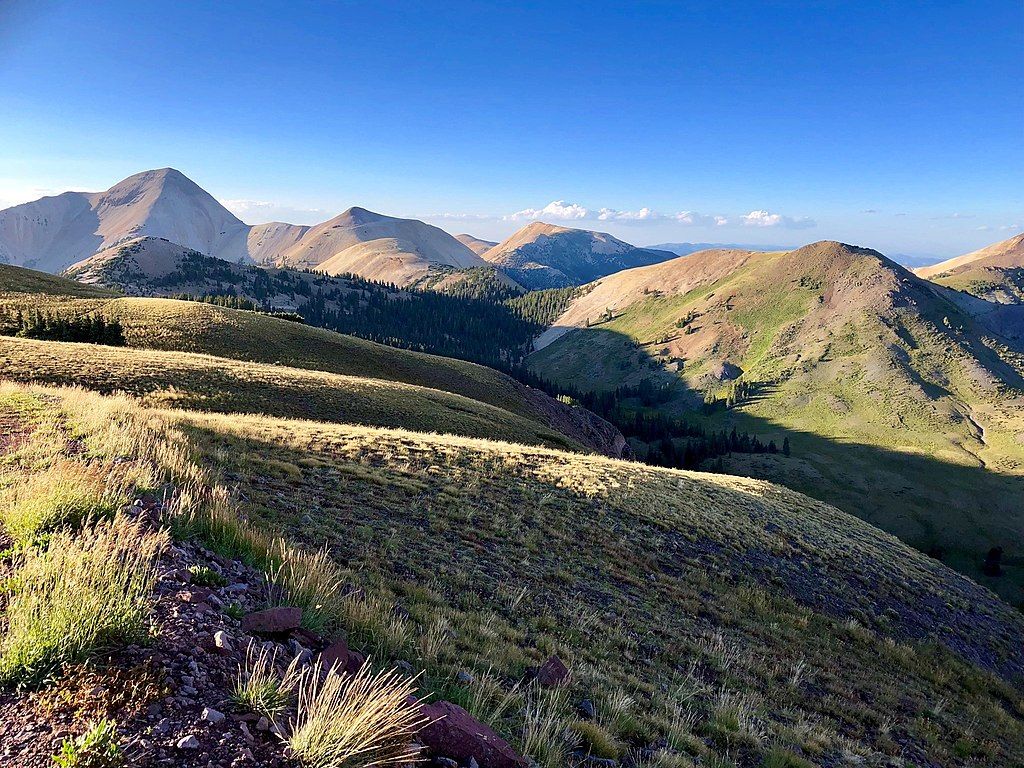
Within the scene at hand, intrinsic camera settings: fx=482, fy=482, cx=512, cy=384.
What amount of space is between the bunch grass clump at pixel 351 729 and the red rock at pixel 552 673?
3.78 m

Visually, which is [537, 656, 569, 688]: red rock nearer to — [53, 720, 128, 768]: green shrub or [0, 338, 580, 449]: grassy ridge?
[53, 720, 128, 768]: green shrub

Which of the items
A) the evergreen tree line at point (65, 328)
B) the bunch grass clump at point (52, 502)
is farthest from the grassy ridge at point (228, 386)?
the bunch grass clump at point (52, 502)

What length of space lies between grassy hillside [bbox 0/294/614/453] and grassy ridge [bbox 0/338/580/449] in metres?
15.8

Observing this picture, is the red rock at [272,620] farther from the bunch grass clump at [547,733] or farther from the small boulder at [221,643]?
the bunch grass clump at [547,733]

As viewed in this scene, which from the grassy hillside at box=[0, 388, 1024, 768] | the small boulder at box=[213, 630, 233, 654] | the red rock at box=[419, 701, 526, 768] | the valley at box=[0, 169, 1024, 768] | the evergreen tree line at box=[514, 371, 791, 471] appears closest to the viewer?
the red rock at box=[419, 701, 526, 768]

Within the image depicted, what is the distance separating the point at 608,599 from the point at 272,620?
10.3m

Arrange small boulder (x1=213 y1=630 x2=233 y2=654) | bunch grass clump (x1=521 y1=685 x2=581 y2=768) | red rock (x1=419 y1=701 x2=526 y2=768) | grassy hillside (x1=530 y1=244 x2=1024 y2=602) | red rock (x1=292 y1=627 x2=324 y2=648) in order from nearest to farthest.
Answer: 1. red rock (x1=419 y1=701 x2=526 y2=768)
2. small boulder (x1=213 y1=630 x2=233 y2=654)
3. bunch grass clump (x1=521 y1=685 x2=581 y2=768)
4. red rock (x1=292 y1=627 x2=324 y2=648)
5. grassy hillside (x1=530 y1=244 x2=1024 y2=602)

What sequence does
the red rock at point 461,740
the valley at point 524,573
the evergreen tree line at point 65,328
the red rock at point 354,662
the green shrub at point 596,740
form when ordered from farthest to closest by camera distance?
the evergreen tree line at point 65,328
the valley at point 524,573
the green shrub at point 596,740
the red rock at point 354,662
the red rock at point 461,740

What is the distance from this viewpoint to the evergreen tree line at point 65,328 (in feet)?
153

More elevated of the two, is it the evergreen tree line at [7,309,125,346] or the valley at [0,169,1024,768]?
the evergreen tree line at [7,309,125,346]

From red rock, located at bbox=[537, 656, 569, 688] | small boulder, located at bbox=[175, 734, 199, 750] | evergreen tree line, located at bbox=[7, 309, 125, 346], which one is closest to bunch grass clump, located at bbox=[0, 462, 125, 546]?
small boulder, located at bbox=[175, 734, 199, 750]

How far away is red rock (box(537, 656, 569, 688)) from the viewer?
25.0ft

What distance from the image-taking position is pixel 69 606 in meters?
4.21

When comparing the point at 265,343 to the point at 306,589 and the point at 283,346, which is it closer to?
the point at 283,346
